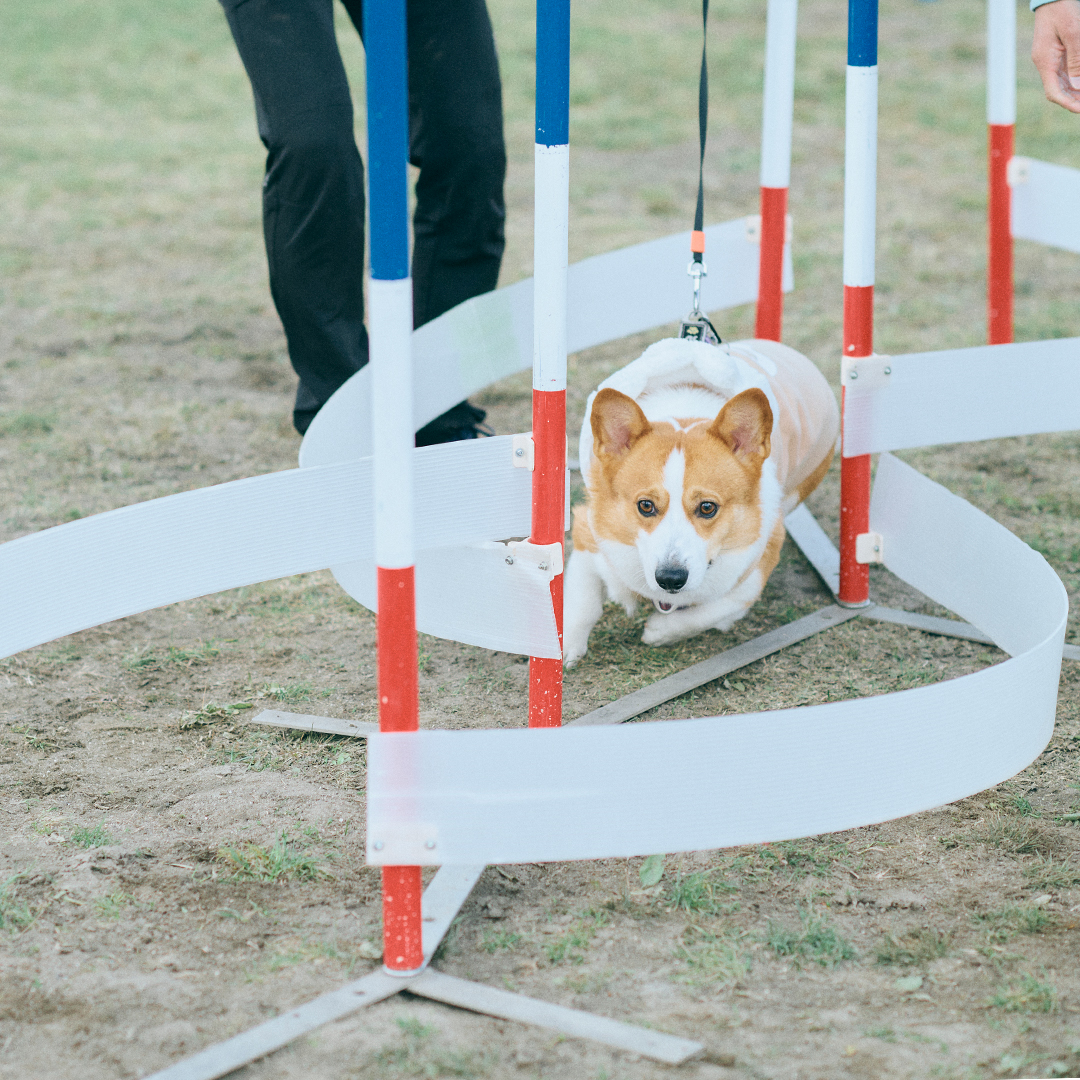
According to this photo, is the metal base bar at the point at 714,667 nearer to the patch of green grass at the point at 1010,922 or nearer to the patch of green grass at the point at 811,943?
the patch of green grass at the point at 811,943

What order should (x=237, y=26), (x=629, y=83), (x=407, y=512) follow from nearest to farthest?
(x=407, y=512) < (x=237, y=26) < (x=629, y=83)

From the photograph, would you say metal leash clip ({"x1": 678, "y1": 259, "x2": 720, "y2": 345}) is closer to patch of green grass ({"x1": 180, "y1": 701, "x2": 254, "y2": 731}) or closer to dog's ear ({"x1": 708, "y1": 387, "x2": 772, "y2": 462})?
dog's ear ({"x1": 708, "y1": 387, "x2": 772, "y2": 462})

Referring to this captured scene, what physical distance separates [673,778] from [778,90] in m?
1.99

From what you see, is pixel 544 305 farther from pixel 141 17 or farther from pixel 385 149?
pixel 141 17

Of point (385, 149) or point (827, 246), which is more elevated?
point (385, 149)

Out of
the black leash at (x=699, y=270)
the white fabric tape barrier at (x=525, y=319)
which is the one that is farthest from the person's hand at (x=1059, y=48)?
the white fabric tape barrier at (x=525, y=319)

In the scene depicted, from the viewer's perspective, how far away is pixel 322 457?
9.34 feet

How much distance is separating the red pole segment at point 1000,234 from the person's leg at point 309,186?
1.77 metres

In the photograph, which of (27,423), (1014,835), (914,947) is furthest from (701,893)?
(27,423)

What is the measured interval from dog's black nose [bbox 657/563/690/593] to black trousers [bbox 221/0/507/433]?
116 centimetres

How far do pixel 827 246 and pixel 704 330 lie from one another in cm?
309

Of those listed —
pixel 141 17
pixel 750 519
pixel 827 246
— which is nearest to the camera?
pixel 750 519

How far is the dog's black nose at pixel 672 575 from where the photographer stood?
8.56ft

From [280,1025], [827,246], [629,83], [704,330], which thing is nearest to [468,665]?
[704,330]
